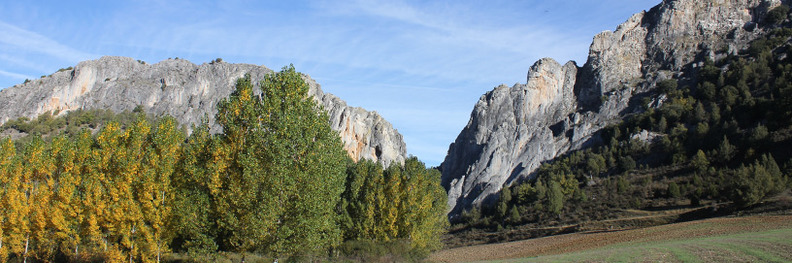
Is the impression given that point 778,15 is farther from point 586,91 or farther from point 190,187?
point 190,187

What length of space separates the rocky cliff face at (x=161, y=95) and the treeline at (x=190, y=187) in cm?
10668

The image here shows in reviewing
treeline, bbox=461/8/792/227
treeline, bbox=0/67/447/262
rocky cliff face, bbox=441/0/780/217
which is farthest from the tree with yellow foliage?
rocky cliff face, bbox=441/0/780/217

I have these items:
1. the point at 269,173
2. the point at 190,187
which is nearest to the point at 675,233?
the point at 269,173

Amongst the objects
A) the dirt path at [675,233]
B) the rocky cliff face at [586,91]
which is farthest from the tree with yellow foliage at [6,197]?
the rocky cliff face at [586,91]

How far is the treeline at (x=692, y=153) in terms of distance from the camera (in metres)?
71.2

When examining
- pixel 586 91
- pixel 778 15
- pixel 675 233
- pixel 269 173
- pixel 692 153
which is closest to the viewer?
pixel 269 173

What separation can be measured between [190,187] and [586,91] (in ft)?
454

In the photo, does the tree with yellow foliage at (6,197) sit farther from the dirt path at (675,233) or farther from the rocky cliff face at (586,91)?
the rocky cliff face at (586,91)

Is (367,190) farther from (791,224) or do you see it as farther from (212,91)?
(212,91)

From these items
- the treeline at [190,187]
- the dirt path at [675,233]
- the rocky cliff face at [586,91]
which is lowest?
the dirt path at [675,233]

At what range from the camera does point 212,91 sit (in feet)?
530

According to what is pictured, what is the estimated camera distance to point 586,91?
146125mm

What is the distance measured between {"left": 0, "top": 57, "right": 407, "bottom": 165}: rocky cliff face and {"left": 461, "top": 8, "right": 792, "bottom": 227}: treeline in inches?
1935

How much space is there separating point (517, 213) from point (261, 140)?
2986 inches
